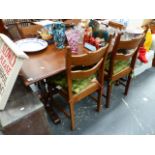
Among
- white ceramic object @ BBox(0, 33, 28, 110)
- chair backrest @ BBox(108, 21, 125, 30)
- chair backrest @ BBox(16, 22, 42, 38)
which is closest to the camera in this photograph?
white ceramic object @ BBox(0, 33, 28, 110)

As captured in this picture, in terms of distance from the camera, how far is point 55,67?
3.67 ft

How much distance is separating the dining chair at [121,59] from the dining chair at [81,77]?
149 mm

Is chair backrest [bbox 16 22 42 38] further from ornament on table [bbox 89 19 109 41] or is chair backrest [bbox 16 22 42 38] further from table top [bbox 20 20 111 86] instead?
ornament on table [bbox 89 19 109 41]

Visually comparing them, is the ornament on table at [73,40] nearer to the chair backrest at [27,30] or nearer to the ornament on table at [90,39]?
the ornament on table at [90,39]

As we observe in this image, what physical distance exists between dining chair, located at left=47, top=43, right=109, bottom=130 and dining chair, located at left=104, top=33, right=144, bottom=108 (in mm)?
149

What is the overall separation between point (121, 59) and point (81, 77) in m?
0.50

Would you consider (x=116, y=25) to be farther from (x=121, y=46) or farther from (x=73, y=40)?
(x=73, y=40)

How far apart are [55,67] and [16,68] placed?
29cm

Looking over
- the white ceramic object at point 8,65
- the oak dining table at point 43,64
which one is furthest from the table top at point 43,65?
the white ceramic object at point 8,65

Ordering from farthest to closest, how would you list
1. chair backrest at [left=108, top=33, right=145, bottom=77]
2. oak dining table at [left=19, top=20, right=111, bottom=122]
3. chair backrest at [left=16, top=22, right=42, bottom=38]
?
chair backrest at [left=16, top=22, right=42, bottom=38], chair backrest at [left=108, top=33, right=145, bottom=77], oak dining table at [left=19, top=20, right=111, bottom=122]

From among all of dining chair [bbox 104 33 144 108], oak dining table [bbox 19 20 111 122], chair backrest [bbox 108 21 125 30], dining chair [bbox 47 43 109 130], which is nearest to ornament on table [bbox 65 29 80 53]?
oak dining table [bbox 19 20 111 122]

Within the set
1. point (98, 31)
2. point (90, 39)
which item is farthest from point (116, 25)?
point (90, 39)

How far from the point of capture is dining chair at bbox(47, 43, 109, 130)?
1.09 metres

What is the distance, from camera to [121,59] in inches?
58.2
